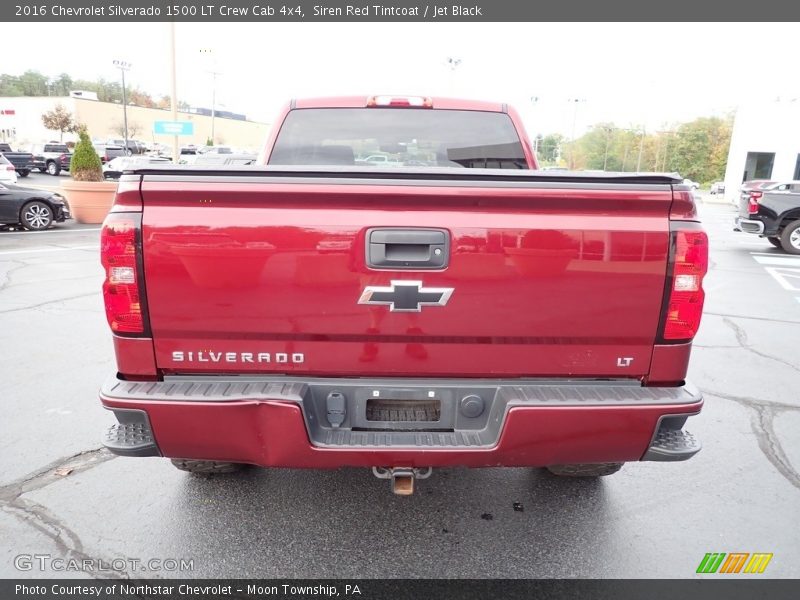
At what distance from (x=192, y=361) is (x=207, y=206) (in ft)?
2.06

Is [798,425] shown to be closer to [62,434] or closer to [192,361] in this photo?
[192,361]

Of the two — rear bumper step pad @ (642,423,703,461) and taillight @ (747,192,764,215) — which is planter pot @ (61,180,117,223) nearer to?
rear bumper step pad @ (642,423,703,461)

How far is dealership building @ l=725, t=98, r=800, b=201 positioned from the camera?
124 feet

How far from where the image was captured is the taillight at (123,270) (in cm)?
210

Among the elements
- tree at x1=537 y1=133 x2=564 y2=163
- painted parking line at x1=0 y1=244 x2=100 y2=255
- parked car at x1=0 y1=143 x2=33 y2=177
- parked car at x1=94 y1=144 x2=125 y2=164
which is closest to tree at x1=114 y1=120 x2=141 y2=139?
parked car at x1=94 y1=144 x2=125 y2=164

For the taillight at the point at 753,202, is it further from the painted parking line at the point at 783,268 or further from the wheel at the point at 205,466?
the wheel at the point at 205,466

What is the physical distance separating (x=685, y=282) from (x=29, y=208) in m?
14.9

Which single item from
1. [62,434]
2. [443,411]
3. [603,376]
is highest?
[603,376]

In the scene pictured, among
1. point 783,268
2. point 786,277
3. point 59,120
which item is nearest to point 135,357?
point 786,277

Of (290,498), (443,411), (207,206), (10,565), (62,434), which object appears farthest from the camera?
(62,434)

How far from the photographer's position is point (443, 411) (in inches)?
90.2

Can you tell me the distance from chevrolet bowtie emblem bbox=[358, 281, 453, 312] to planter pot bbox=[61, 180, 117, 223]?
50.1 feet

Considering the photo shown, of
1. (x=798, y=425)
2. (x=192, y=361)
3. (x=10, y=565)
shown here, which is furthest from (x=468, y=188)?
(x=798, y=425)

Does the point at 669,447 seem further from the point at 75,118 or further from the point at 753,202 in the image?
the point at 75,118
